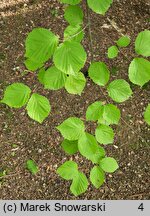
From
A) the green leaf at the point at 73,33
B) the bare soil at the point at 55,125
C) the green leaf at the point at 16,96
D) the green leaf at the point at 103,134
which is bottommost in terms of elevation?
the bare soil at the point at 55,125

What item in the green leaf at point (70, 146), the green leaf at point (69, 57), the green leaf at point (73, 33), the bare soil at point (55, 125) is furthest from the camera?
the bare soil at point (55, 125)

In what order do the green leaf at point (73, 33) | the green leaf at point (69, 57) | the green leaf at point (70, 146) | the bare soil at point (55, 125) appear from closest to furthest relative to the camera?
the green leaf at point (69, 57)
the green leaf at point (73, 33)
the green leaf at point (70, 146)
the bare soil at point (55, 125)

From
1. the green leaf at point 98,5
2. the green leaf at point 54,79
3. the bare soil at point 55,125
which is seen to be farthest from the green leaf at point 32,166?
the green leaf at point 98,5

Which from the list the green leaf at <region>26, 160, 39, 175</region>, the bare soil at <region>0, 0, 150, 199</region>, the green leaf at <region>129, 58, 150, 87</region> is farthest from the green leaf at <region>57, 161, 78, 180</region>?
the green leaf at <region>26, 160, 39, 175</region>

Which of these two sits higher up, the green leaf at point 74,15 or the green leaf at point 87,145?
the green leaf at point 74,15

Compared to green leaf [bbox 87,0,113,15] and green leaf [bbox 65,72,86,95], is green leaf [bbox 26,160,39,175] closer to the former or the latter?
green leaf [bbox 65,72,86,95]

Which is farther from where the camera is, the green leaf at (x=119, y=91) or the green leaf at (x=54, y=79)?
the green leaf at (x=119, y=91)

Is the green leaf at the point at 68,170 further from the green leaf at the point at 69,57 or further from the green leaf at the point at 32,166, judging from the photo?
the green leaf at the point at 32,166
